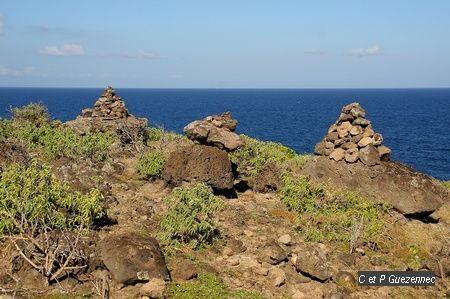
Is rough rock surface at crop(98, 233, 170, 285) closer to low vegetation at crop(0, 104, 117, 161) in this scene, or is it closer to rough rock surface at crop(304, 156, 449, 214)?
rough rock surface at crop(304, 156, 449, 214)

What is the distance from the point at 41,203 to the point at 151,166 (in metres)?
8.48

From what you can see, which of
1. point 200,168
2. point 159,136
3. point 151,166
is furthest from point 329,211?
point 159,136

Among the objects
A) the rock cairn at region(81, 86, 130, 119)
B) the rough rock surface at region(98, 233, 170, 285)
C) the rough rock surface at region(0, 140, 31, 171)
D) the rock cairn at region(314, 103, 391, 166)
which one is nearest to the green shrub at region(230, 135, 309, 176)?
the rock cairn at region(314, 103, 391, 166)

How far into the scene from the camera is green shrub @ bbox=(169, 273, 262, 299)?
506 inches

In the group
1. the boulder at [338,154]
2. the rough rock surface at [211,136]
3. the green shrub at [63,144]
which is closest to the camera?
Result: the rough rock surface at [211,136]

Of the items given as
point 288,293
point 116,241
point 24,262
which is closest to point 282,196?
point 288,293

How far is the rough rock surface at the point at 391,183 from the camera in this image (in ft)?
71.7

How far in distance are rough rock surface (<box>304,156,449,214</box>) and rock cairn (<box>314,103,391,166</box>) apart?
41 centimetres

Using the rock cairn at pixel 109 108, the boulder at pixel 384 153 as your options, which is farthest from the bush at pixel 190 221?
the rock cairn at pixel 109 108

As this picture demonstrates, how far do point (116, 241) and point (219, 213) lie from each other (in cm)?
658

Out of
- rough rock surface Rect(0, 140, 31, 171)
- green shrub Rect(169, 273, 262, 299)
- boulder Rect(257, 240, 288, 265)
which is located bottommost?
green shrub Rect(169, 273, 262, 299)

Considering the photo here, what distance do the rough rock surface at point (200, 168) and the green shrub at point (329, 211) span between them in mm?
3132

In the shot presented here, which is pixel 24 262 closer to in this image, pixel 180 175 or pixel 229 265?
pixel 229 265

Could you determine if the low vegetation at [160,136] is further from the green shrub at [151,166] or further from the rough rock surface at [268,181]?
the rough rock surface at [268,181]
